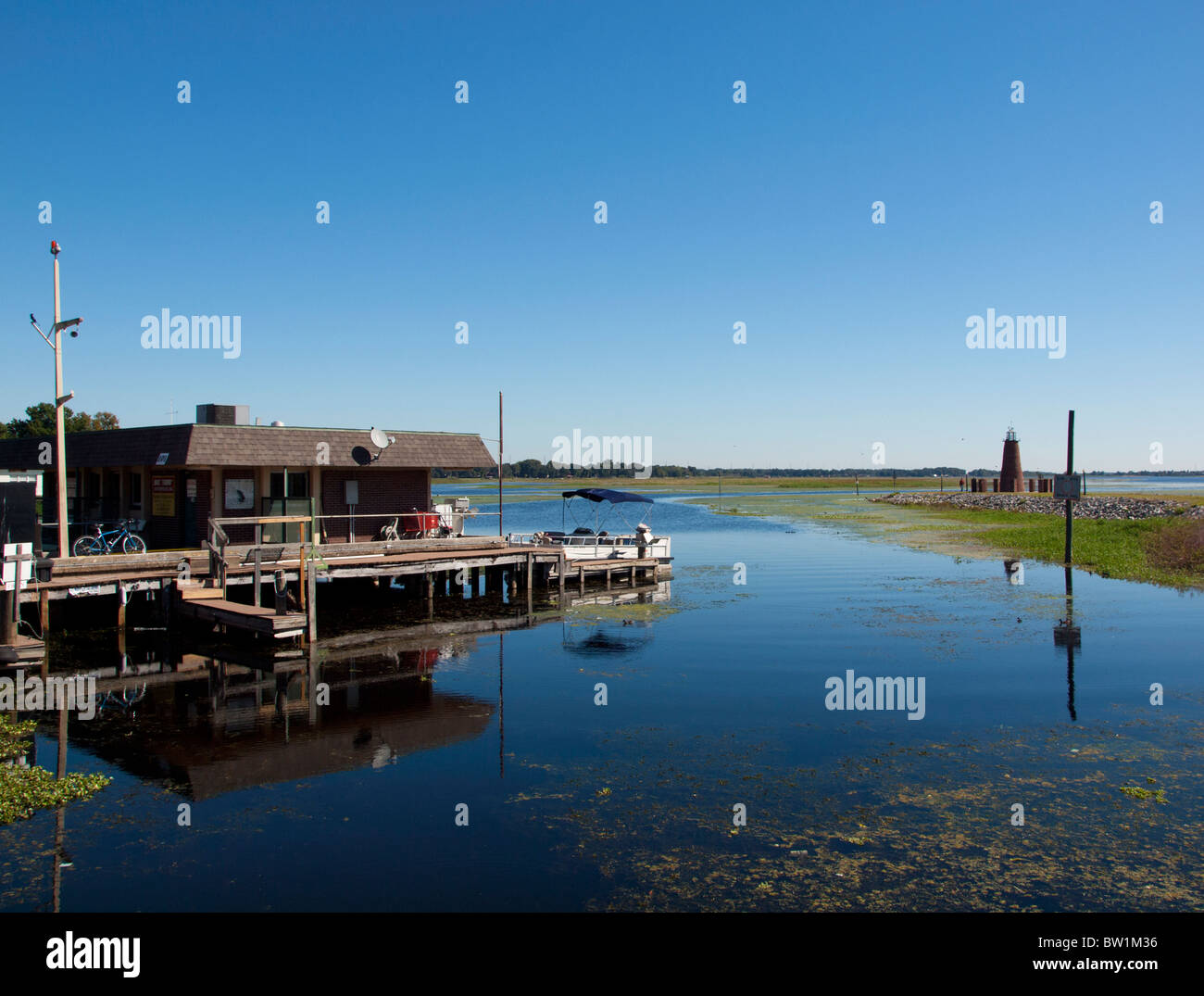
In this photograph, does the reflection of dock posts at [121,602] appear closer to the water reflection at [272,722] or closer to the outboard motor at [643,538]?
the water reflection at [272,722]

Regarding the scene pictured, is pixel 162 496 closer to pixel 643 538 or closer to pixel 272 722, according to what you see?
pixel 272 722

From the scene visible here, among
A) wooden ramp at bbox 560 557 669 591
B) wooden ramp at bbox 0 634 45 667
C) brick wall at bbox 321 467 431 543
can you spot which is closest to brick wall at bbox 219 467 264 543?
brick wall at bbox 321 467 431 543

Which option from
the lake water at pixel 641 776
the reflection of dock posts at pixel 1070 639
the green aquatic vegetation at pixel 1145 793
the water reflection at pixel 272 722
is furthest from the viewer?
the reflection of dock posts at pixel 1070 639

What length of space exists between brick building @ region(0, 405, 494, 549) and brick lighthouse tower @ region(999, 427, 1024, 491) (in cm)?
8497

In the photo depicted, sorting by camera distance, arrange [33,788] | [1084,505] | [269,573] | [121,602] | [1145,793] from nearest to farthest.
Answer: [33,788], [1145,793], [121,602], [269,573], [1084,505]

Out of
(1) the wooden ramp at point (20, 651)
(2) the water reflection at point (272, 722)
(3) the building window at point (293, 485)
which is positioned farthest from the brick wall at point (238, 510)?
(1) the wooden ramp at point (20, 651)

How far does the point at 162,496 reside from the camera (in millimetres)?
29859

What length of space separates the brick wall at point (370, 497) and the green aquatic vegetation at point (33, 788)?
17580 mm

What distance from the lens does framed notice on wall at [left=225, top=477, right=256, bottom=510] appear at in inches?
1158

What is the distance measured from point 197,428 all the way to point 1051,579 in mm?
33135

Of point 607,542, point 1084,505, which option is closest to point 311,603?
point 607,542

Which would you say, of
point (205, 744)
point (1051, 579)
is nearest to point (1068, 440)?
point (1051, 579)

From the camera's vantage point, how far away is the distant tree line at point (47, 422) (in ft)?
266

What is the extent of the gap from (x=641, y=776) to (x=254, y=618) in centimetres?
1295
